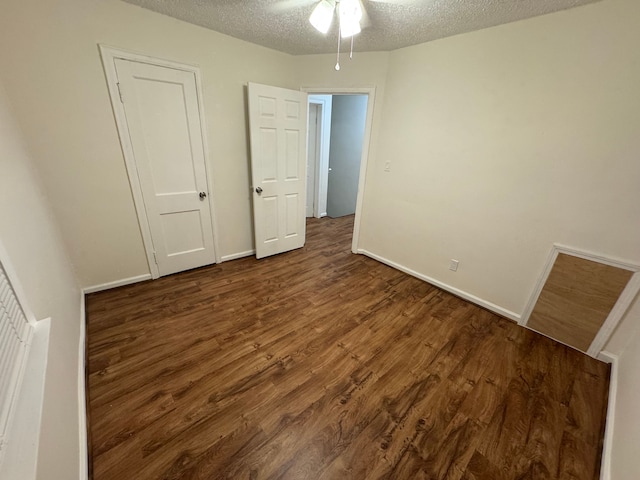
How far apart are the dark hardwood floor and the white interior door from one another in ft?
1.69

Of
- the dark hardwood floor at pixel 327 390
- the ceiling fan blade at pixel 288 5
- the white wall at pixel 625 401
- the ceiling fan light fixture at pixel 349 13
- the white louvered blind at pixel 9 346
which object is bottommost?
the dark hardwood floor at pixel 327 390

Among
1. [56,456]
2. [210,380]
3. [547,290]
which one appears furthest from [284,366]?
[547,290]

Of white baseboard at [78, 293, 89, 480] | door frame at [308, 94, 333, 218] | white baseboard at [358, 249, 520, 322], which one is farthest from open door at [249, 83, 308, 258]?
white baseboard at [78, 293, 89, 480]

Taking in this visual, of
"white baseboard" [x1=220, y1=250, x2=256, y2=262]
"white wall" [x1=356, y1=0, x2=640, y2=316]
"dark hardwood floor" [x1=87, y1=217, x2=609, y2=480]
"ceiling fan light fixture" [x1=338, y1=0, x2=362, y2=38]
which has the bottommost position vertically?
"dark hardwood floor" [x1=87, y1=217, x2=609, y2=480]

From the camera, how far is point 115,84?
1.98 metres

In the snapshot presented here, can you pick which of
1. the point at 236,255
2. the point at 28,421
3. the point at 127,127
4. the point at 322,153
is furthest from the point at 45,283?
the point at 322,153

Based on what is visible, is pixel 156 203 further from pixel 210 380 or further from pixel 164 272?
pixel 210 380

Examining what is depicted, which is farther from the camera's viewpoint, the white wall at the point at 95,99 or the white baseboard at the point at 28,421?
the white wall at the point at 95,99

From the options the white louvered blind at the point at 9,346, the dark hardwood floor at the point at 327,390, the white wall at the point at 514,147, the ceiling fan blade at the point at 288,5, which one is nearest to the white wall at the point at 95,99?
the dark hardwood floor at the point at 327,390

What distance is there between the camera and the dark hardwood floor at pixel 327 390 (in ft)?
4.03

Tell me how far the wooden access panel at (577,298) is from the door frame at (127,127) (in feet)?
10.4

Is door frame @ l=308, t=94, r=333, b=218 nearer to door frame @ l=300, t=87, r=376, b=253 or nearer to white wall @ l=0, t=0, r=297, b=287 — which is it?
door frame @ l=300, t=87, r=376, b=253

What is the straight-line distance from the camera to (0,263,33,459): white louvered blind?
0.71 metres

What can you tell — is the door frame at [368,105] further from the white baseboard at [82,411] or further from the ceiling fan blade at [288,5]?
the white baseboard at [82,411]
